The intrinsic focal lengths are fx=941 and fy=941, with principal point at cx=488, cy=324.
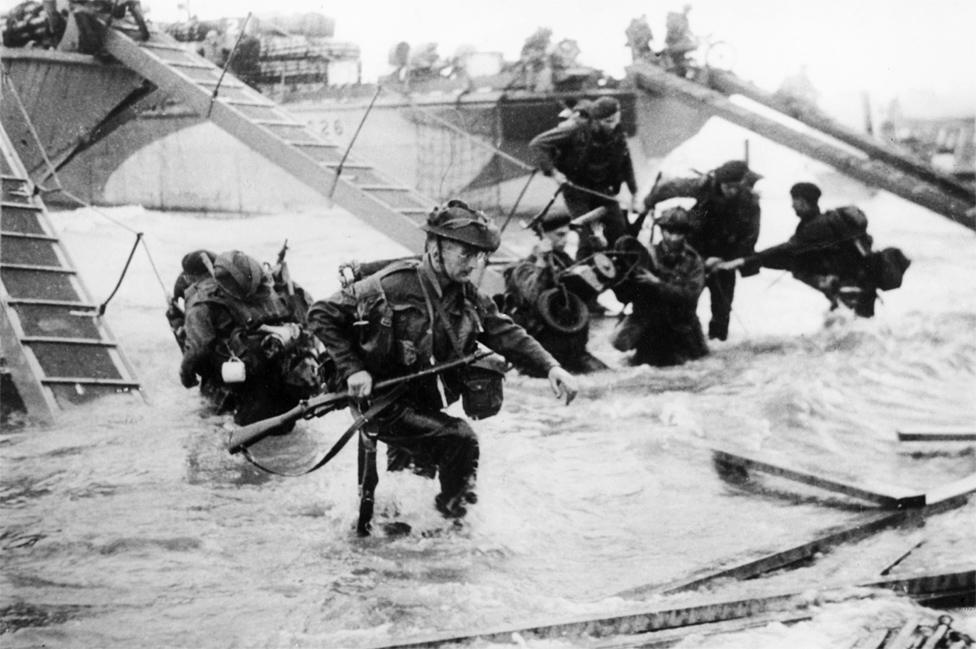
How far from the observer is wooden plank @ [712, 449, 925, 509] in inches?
189

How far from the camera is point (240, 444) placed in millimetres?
4355

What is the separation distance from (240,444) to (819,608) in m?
2.59

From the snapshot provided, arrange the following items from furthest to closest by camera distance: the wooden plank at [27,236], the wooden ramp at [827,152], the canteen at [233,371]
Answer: the wooden ramp at [827,152] < the wooden plank at [27,236] < the canteen at [233,371]

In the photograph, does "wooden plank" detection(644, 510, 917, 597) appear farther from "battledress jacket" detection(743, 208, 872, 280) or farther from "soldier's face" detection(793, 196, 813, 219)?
"soldier's face" detection(793, 196, 813, 219)

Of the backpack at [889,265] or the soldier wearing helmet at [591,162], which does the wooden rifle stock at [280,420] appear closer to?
the soldier wearing helmet at [591,162]

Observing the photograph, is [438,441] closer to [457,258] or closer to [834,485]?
[457,258]

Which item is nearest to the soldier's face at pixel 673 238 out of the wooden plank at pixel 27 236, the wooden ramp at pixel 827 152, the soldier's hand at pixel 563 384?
the wooden ramp at pixel 827 152

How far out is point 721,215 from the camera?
31.0ft

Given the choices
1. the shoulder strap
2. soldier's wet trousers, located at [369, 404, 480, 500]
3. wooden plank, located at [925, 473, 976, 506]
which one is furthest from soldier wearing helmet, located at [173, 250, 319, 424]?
wooden plank, located at [925, 473, 976, 506]

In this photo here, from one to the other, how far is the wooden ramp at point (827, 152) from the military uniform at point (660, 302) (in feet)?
10.0

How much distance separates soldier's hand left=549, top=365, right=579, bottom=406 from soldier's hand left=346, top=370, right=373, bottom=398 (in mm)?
862

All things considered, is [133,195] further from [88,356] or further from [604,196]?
[604,196]

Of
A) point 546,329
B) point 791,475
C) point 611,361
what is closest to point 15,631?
point 791,475

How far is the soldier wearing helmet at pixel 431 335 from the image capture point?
4.32 metres
